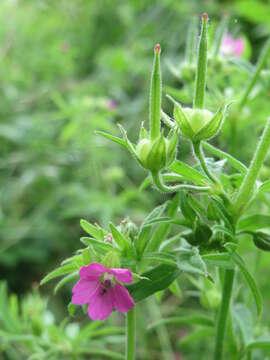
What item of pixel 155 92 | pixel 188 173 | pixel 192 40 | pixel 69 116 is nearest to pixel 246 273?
pixel 188 173

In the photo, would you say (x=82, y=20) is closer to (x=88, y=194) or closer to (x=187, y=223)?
(x=88, y=194)

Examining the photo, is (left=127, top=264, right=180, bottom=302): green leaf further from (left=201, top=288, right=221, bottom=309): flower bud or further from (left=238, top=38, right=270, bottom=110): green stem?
(left=238, top=38, right=270, bottom=110): green stem

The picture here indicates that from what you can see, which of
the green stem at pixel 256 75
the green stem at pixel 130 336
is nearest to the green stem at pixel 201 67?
the green stem at pixel 130 336

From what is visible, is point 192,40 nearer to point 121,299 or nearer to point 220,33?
point 220,33

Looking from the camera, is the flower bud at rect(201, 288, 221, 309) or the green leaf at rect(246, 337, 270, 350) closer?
the green leaf at rect(246, 337, 270, 350)

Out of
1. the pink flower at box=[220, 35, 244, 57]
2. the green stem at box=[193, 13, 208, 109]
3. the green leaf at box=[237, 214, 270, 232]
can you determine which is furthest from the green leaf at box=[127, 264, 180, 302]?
the pink flower at box=[220, 35, 244, 57]

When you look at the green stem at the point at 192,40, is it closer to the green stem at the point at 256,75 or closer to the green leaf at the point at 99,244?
the green stem at the point at 256,75

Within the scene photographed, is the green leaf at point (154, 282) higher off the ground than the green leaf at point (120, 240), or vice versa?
the green leaf at point (120, 240)
